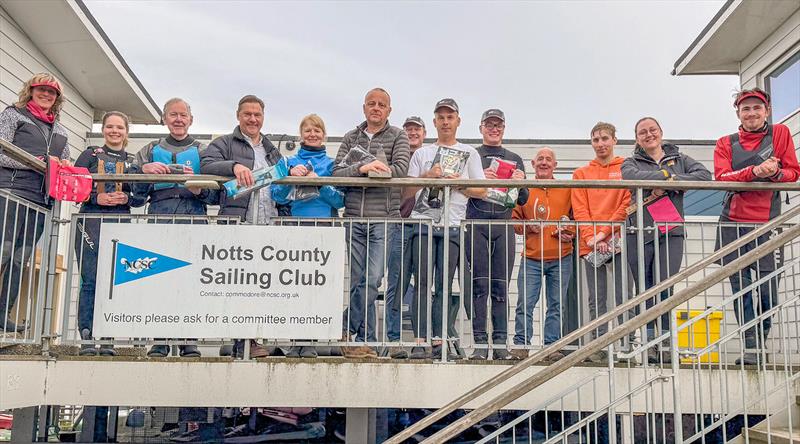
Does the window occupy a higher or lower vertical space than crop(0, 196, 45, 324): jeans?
higher

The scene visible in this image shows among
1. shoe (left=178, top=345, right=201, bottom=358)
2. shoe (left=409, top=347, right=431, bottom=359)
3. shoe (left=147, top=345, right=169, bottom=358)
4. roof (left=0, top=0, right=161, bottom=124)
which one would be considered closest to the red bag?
shoe (left=147, top=345, right=169, bottom=358)

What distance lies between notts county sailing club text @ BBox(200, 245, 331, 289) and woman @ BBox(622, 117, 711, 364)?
227 centimetres

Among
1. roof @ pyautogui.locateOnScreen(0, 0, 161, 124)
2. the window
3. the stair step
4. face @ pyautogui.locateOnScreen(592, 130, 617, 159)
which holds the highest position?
roof @ pyautogui.locateOnScreen(0, 0, 161, 124)

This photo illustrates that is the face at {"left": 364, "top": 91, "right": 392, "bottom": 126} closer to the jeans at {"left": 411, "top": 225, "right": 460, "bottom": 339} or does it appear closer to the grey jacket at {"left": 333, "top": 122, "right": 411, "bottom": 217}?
the grey jacket at {"left": 333, "top": 122, "right": 411, "bottom": 217}

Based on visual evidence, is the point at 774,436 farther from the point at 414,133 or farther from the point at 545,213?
the point at 414,133

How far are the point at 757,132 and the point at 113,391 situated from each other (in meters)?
4.92

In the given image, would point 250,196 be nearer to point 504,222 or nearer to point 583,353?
point 504,222

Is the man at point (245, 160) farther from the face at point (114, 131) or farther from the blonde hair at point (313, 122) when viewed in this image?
the face at point (114, 131)

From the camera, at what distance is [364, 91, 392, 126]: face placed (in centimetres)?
527

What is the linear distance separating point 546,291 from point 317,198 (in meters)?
1.86

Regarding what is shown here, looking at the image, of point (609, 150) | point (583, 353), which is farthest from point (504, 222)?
point (583, 353)

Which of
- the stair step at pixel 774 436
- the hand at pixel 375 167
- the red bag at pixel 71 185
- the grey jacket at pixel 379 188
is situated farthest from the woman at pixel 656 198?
the red bag at pixel 71 185

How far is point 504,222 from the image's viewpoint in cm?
495

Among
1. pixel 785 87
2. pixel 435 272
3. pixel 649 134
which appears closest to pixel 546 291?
pixel 435 272
